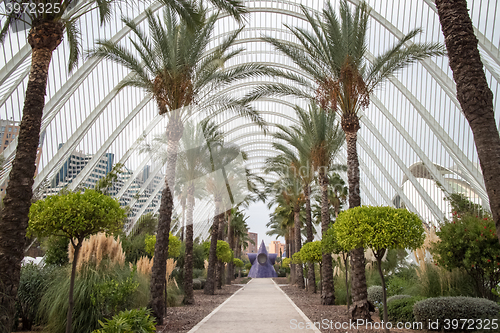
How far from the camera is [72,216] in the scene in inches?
246

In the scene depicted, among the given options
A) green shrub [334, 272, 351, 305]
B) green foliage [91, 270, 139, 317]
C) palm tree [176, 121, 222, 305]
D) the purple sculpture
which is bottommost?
the purple sculpture

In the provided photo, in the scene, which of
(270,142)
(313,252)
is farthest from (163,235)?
(270,142)

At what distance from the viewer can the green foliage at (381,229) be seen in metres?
7.44

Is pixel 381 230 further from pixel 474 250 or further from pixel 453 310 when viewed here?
pixel 474 250

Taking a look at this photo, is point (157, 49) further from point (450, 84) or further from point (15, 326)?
point (450, 84)

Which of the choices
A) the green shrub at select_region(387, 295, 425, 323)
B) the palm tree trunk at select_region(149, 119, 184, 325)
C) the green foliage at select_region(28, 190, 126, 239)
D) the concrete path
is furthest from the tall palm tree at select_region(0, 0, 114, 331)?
the green shrub at select_region(387, 295, 425, 323)

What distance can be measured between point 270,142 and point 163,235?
1499 centimetres

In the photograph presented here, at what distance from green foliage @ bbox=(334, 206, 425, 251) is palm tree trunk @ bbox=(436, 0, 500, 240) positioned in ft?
9.32

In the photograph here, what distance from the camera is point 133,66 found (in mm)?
11391

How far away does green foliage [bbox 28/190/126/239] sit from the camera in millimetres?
6211

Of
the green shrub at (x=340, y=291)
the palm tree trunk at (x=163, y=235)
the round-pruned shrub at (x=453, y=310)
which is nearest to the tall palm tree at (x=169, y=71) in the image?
the palm tree trunk at (x=163, y=235)

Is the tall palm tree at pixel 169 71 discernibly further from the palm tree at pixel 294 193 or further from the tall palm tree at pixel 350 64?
the palm tree at pixel 294 193

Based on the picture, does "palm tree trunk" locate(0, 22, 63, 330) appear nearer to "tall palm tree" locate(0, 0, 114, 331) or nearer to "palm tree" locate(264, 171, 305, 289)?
"tall palm tree" locate(0, 0, 114, 331)

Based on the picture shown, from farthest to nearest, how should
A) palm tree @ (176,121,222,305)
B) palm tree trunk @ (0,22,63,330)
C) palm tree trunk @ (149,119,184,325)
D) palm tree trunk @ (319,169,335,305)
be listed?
palm tree @ (176,121,222,305) < palm tree trunk @ (319,169,335,305) < palm tree trunk @ (149,119,184,325) < palm tree trunk @ (0,22,63,330)
